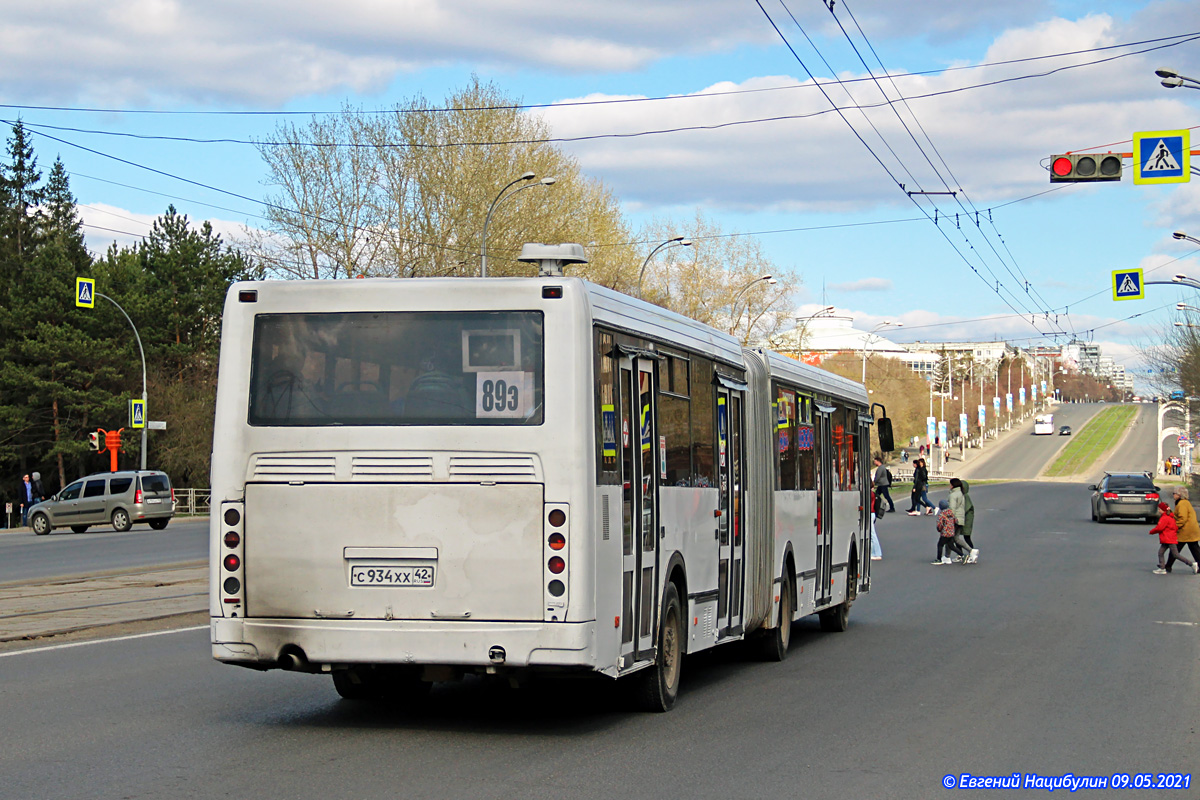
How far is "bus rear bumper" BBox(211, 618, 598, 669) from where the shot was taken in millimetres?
7945

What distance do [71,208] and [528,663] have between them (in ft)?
301

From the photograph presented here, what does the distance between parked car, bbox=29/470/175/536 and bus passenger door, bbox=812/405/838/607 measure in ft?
97.1

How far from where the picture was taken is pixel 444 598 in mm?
8047

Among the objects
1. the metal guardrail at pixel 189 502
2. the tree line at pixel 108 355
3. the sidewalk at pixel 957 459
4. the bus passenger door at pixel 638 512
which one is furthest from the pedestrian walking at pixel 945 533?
the sidewalk at pixel 957 459

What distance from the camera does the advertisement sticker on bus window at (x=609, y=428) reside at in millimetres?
8445

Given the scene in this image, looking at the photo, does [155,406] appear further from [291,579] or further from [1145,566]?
[291,579]

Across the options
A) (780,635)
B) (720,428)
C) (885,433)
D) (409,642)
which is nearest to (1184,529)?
(885,433)

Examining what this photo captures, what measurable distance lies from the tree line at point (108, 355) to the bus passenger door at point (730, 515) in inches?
2158

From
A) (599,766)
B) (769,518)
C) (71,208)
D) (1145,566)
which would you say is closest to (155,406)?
(71,208)

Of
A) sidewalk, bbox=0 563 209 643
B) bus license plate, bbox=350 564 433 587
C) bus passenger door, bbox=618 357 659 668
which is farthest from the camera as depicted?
sidewalk, bbox=0 563 209 643

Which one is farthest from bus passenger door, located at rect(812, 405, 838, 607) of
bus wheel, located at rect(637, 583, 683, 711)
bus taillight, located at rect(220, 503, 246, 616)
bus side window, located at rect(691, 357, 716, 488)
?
bus taillight, located at rect(220, 503, 246, 616)

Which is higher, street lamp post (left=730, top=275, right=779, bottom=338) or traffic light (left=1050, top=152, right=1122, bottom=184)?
street lamp post (left=730, top=275, right=779, bottom=338)

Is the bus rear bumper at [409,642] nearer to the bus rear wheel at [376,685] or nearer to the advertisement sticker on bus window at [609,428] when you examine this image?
the bus rear wheel at [376,685]

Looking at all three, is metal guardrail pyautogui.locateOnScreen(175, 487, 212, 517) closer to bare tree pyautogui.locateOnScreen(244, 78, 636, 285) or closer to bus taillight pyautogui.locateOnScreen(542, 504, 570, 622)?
bare tree pyautogui.locateOnScreen(244, 78, 636, 285)
